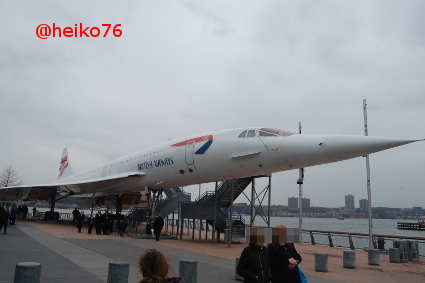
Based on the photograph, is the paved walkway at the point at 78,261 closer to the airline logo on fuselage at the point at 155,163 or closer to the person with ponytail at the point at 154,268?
the person with ponytail at the point at 154,268

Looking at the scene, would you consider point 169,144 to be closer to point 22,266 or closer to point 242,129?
point 242,129

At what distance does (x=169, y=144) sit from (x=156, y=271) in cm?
1311

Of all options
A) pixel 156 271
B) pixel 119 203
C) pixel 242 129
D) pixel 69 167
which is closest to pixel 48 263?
pixel 156 271

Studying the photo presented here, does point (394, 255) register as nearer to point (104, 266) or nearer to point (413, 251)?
point (413, 251)

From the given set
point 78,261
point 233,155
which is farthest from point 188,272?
point 233,155

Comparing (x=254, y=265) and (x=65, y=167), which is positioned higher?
(x=65, y=167)

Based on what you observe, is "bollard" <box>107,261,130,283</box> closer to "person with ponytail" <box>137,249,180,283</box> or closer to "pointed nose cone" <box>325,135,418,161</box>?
"person with ponytail" <box>137,249,180,283</box>

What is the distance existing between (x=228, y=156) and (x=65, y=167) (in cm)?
2573

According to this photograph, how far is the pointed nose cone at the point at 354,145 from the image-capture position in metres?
9.08

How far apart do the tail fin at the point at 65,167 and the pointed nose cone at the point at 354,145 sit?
28.0 metres

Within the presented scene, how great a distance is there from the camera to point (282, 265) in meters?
4.34

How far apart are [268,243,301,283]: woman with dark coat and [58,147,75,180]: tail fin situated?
103 ft

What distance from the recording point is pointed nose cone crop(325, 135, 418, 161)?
9.08m

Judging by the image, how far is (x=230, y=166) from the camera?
12.6 m
